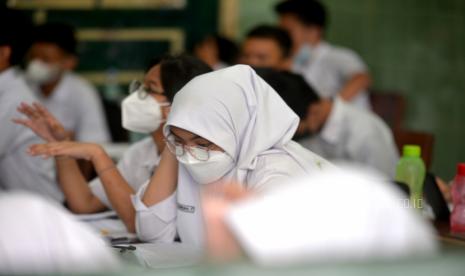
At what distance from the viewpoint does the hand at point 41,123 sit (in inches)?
119

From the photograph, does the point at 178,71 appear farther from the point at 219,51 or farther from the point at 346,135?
the point at 219,51

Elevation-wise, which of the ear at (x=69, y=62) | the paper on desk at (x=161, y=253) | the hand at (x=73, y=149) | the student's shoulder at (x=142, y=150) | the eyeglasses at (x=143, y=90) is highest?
the ear at (x=69, y=62)

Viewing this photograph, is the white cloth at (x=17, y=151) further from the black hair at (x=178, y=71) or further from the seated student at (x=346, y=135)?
the seated student at (x=346, y=135)

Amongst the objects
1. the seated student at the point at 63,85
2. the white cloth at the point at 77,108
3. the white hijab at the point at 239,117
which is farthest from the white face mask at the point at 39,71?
the white hijab at the point at 239,117

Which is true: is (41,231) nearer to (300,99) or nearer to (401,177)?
(401,177)

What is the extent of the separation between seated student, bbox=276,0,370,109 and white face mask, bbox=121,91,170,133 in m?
2.27

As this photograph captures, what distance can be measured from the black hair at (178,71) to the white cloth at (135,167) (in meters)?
0.33

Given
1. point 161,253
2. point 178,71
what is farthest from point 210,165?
point 178,71

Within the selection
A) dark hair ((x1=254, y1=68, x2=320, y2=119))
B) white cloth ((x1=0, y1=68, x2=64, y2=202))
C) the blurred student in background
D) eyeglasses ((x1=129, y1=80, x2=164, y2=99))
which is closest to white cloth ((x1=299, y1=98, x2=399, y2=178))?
dark hair ((x1=254, y1=68, x2=320, y2=119))

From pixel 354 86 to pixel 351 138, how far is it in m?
1.52

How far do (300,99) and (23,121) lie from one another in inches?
43.9

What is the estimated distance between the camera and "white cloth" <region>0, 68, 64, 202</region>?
3355 mm

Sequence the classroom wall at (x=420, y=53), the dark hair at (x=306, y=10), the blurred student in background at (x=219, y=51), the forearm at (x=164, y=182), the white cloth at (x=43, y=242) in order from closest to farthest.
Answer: the white cloth at (x=43, y=242)
the forearm at (x=164, y=182)
the dark hair at (x=306, y=10)
the blurred student in background at (x=219, y=51)
the classroom wall at (x=420, y=53)

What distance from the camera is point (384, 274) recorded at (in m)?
1.14
